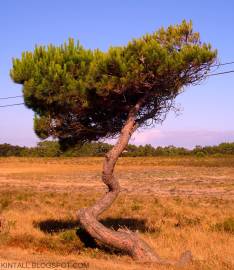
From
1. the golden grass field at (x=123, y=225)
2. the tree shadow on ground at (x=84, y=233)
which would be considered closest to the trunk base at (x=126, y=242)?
the golden grass field at (x=123, y=225)

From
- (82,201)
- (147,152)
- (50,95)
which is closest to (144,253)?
(50,95)

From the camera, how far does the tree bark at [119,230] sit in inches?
447

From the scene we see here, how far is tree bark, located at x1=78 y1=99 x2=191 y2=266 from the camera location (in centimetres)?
1134

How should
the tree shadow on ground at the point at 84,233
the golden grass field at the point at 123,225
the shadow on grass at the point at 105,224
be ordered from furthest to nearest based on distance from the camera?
the shadow on grass at the point at 105,224 < the tree shadow on ground at the point at 84,233 < the golden grass field at the point at 123,225

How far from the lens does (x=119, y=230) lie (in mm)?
12047

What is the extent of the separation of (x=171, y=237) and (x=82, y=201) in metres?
13.1

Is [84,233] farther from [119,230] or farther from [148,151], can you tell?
[148,151]

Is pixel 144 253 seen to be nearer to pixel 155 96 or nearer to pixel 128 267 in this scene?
pixel 128 267

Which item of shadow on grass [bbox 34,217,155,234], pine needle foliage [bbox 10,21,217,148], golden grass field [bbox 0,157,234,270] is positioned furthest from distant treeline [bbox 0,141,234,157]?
pine needle foliage [bbox 10,21,217,148]

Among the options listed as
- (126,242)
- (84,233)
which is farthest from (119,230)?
(84,233)

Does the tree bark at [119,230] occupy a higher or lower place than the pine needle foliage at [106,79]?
lower

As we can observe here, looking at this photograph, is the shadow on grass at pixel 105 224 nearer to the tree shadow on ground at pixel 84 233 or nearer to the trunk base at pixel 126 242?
the tree shadow on ground at pixel 84 233

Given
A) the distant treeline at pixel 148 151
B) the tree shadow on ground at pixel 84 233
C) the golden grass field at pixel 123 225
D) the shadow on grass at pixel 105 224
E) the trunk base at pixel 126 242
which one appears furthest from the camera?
the distant treeline at pixel 148 151

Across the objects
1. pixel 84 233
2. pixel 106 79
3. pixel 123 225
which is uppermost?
pixel 106 79
